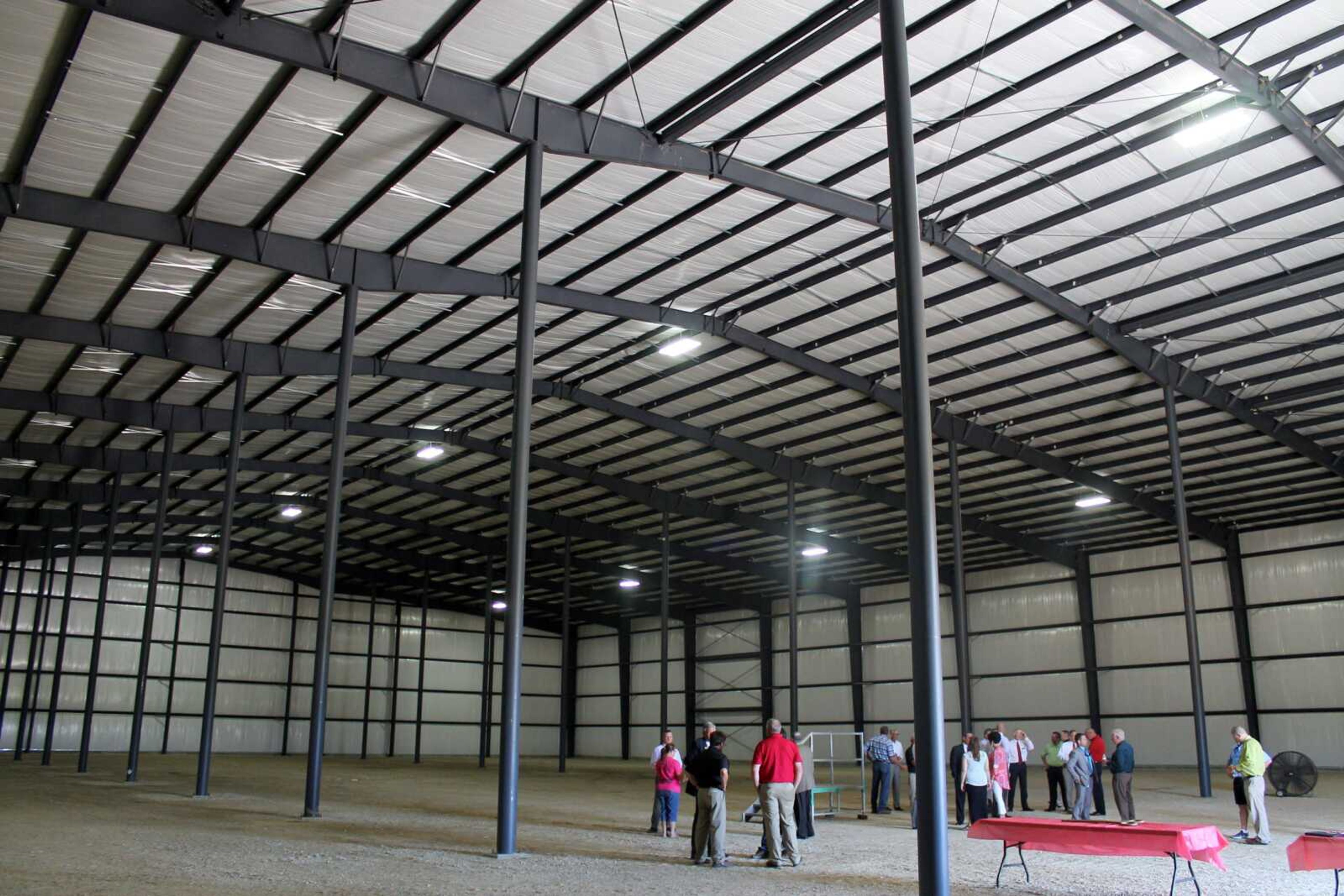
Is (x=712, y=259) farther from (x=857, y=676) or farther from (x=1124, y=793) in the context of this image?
(x=857, y=676)

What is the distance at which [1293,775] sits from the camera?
27125 millimetres

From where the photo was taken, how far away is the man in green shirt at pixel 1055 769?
75.5ft

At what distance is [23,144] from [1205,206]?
70.0 ft

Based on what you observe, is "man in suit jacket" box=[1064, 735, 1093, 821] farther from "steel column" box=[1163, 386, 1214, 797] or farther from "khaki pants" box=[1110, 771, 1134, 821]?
"steel column" box=[1163, 386, 1214, 797]

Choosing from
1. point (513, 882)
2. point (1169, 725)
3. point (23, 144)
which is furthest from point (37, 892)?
point (1169, 725)

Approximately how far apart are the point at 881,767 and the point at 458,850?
34.9 feet

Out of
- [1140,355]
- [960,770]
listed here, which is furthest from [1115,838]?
[1140,355]

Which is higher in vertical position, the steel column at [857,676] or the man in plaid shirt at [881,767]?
the steel column at [857,676]

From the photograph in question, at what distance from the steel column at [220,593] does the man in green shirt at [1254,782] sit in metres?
20.0

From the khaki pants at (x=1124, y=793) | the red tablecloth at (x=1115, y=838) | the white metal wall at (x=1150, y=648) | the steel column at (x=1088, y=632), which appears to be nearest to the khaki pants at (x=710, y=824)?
the red tablecloth at (x=1115, y=838)

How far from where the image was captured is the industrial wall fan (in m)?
26.9

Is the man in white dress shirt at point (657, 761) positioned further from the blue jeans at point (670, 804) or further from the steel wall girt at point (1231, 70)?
the steel wall girt at point (1231, 70)

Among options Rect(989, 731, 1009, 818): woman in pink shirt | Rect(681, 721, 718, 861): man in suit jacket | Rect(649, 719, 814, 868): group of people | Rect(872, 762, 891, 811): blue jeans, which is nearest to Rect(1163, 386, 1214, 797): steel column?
Rect(989, 731, 1009, 818): woman in pink shirt

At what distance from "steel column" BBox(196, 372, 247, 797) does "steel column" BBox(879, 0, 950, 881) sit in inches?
719
